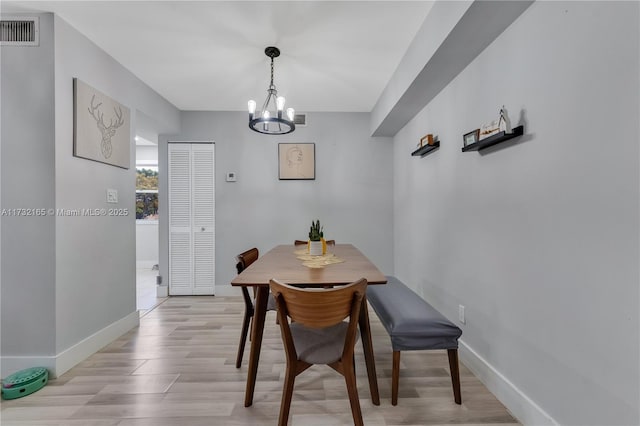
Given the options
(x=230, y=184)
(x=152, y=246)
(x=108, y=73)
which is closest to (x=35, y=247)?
(x=108, y=73)

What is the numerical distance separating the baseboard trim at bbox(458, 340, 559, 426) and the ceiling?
2.51 meters

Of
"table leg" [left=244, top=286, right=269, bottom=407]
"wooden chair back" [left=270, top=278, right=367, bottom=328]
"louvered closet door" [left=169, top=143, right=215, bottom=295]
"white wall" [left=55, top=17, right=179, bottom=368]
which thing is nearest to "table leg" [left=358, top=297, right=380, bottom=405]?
"wooden chair back" [left=270, top=278, right=367, bottom=328]

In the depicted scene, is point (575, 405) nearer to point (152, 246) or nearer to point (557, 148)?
point (557, 148)

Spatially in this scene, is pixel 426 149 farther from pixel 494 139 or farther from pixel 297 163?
pixel 297 163

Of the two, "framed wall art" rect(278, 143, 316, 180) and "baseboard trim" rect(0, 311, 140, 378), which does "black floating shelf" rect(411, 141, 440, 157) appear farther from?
"baseboard trim" rect(0, 311, 140, 378)

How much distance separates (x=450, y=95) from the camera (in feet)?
7.45

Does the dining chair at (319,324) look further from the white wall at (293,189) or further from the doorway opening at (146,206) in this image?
the doorway opening at (146,206)

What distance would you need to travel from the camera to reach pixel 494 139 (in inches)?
62.0

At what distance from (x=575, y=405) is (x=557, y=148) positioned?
3.88 feet

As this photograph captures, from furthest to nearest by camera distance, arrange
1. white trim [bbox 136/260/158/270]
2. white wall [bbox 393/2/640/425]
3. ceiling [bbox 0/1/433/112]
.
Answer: white trim [bbox 136/260/158/270] < ceiling [bbox 0/1/433/112] < white wall [bbox 393/2/640/425]

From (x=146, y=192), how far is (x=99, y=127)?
407 centimetres

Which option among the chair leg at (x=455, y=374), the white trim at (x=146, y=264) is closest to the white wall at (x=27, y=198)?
the chair leg at (x=455, y=374)

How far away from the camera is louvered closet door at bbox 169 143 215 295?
154 inches

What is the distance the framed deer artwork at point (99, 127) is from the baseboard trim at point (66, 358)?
5.02 feet
